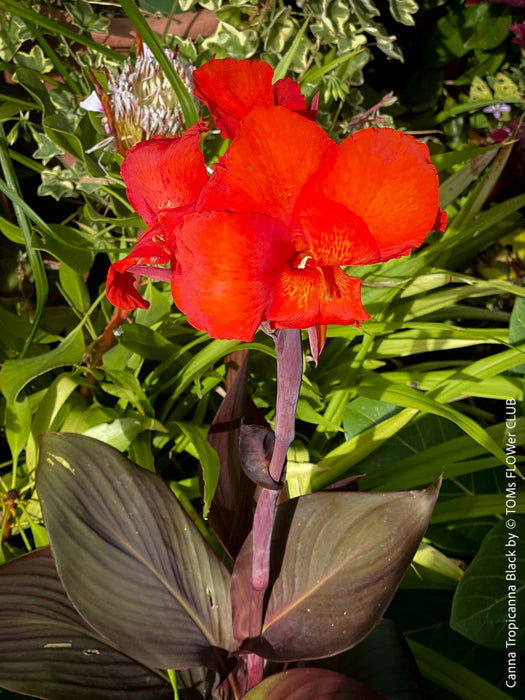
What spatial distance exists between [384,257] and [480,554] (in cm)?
58

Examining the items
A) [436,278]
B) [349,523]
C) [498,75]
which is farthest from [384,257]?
[498,75]

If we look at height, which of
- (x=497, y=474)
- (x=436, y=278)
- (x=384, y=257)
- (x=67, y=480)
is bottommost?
(x=497, y=474)

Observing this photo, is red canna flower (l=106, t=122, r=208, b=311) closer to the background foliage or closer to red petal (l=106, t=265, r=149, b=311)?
red petal (l=106, t=265, r=149, b=311)

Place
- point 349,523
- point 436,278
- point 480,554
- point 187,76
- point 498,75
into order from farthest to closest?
1. point 498,75
2. point 436,278
3. point 187,76
4. point 480,554
5. point 349,523

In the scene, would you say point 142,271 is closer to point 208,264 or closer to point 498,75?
point 208,264

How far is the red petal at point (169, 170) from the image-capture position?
41 centimetres

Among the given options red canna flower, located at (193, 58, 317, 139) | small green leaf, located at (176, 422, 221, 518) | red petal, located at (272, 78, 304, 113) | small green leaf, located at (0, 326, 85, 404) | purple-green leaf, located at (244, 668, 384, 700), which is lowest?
purple-green leaf, located at (244, 668, 384, 700)

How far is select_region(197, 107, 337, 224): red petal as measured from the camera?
331mm

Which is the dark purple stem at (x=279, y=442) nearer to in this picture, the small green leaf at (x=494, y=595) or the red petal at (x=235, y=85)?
the red petal at (x=235, y=85)

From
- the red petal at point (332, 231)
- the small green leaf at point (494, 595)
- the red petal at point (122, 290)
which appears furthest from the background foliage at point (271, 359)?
the red petal at point (332, 231)

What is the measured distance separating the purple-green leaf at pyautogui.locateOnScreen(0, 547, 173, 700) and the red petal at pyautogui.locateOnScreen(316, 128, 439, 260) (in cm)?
54

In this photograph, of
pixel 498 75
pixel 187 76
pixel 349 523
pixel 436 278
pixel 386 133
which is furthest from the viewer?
pixel 498 75

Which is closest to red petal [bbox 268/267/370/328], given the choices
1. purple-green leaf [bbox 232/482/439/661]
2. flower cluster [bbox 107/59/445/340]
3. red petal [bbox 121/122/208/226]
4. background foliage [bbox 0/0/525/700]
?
flower cluster [bbox 107/59/445/340]

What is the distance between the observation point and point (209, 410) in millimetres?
1078
